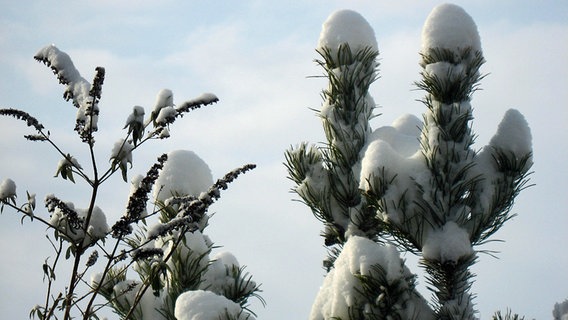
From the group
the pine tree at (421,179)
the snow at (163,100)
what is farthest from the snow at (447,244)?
the snow at (163,100)

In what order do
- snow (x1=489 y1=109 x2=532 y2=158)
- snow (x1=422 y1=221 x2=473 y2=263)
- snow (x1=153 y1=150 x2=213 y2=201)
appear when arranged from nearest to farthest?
snow (x1=422 y1=221 x2=473 y2=263) → snow (x1=489 y1=109 x2=532 y2=158) → snow (x1=153 y1=150 x2=213 y2=201)

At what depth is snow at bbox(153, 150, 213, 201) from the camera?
4.43m

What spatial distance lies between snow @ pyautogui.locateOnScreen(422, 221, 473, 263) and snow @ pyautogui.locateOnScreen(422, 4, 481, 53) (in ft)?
3.36

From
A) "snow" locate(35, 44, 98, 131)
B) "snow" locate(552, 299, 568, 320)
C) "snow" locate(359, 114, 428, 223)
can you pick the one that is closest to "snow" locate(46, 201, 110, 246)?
"snow" locate(35, 44, 98, 131)

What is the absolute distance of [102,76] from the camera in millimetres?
3119

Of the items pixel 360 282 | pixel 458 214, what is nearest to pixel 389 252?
pixel 360 282

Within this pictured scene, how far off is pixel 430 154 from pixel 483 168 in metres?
0.30

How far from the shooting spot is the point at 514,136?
3.89 meters

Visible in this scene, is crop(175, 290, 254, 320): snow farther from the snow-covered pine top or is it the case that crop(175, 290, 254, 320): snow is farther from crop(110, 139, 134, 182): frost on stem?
the snow-covered pine top

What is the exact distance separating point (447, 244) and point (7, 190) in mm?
2144

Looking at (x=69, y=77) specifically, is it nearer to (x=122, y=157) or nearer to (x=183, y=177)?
(x=122, y=157)

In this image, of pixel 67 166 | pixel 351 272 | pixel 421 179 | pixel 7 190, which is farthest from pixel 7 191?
pixel 421 179

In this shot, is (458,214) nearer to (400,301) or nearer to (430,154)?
(430,154)

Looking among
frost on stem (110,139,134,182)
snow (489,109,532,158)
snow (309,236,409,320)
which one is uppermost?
snow (489,109,532,158)
